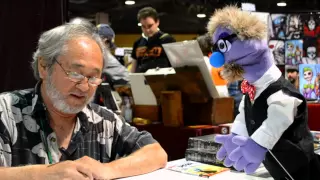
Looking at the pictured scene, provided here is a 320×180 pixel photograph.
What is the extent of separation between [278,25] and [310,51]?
43cm

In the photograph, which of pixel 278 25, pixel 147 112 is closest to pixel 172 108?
pixel 147 112

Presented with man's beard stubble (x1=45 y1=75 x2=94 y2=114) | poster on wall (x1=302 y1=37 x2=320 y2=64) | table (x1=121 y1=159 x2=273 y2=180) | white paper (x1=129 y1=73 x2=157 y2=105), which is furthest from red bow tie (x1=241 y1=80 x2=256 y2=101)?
poster on wall (x1=302 y1=37 x2=320 y2=64)

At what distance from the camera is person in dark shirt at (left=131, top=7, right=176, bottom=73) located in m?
3.72

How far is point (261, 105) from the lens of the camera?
4.08 feet

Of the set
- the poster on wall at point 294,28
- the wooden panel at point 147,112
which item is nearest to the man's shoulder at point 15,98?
the wooden panel at point 147,112

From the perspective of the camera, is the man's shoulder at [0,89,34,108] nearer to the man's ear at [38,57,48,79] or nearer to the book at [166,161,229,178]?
the man's ear at [38,57,48,79]

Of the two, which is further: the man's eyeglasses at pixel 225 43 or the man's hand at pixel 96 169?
the man's hand at pixel 96 169

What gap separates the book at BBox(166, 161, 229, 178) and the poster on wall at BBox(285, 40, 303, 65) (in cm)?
294

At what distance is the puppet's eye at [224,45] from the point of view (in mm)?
1251

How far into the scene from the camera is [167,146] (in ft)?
9.33

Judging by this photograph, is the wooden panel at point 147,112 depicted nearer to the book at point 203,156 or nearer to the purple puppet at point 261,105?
the book at point 203,156

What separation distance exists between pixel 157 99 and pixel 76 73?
4.51ft

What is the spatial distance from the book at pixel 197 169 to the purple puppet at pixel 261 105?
21cm

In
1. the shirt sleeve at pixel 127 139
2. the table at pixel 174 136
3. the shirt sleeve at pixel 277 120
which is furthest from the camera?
the table at pixel 174 136
